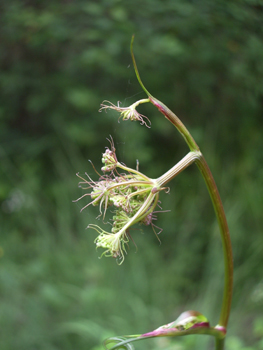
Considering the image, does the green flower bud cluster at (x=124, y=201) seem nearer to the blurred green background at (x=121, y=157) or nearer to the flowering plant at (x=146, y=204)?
the flowering plant at (x=146, y=204)

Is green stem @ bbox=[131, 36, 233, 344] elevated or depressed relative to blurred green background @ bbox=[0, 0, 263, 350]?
elevated

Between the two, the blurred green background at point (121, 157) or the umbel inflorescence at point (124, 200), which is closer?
the umbel inflorescence at point (124, 200)

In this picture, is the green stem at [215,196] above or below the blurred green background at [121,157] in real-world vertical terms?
above

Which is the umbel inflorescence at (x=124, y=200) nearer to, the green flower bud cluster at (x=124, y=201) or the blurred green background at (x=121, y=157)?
the green flower bud cluster at (x=124, y=201)

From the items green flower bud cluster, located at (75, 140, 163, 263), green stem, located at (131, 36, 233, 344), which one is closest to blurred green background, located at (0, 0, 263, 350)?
green stem, located at (131, 36, 233, 344)

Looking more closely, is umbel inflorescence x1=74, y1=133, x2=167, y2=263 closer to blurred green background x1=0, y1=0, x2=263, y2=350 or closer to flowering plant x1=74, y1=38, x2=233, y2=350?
flowering plant x1=74, y1=38, x2=233, y2=350

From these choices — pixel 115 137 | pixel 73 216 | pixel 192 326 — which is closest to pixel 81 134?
pixel 115 137

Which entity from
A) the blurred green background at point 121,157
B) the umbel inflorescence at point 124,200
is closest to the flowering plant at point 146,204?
the umbel inflorescence at point 124,200

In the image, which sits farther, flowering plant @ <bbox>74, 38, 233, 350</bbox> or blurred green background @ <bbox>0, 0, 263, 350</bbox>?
blurred green background @ <bbox>0, 0, 263, 350</bbox>

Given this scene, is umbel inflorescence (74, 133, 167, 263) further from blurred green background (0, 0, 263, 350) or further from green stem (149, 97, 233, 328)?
blurred green background (0, 0, 263, 350)
